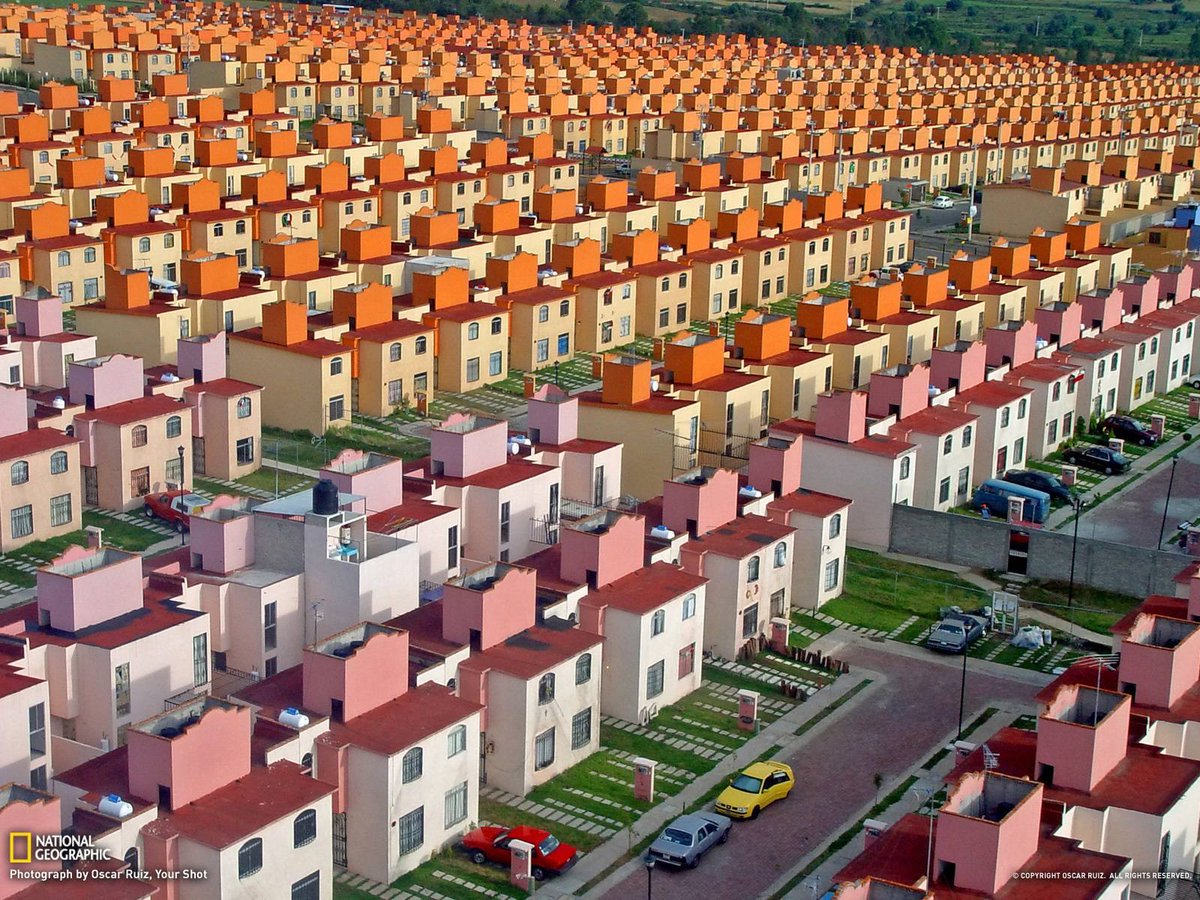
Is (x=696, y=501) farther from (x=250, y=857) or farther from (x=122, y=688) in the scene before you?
(x=250, y=857)

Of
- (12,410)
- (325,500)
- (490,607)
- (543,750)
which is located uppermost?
(325,500)

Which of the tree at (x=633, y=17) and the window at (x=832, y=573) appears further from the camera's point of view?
the tree at (x=633, y=17)

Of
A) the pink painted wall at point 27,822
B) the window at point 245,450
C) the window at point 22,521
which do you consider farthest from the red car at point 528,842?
the window at point 245,450

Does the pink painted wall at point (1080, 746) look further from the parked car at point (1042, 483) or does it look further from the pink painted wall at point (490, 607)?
the parked car at point (1042, 483)

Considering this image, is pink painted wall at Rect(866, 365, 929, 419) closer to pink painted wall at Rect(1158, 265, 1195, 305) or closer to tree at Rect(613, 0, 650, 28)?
pink painted wall at Rect(1158, 265, 1195, 305)

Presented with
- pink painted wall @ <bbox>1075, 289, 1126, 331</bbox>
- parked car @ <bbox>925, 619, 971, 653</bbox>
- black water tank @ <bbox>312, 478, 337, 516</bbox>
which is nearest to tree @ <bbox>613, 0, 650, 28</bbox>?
pink painted wall @ <bbox>1075, 289, 1126, 331</bbox>

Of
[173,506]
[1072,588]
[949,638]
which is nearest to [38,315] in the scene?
[173,506]
